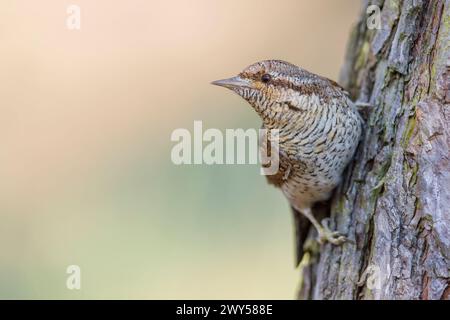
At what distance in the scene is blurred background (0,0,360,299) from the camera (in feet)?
19.4

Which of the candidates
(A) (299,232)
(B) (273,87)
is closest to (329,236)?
(A) (299,232)

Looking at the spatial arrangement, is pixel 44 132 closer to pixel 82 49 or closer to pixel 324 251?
pixel 82 49

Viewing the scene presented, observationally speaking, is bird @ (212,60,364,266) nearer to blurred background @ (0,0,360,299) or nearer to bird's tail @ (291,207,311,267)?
bird's tail @ (291,207,311,267)

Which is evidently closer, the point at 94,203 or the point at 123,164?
the point at 94,203

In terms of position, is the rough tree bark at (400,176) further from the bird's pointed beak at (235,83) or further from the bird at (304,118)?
the bird's pointed beak at (235,83)

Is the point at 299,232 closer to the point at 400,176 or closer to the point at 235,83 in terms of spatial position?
the point at 400,176

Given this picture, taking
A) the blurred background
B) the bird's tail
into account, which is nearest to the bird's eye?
the bird's tail

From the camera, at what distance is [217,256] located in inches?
241

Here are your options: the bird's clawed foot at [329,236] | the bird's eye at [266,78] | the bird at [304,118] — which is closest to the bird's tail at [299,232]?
the bird's clawed foot at [329,236]

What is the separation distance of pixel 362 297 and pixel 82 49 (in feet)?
15.4

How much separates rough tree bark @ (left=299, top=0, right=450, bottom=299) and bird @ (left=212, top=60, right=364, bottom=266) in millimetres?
154

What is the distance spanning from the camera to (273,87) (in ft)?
11.3
